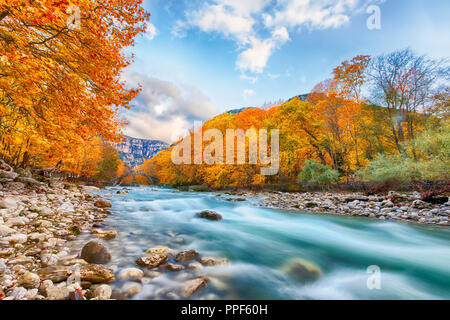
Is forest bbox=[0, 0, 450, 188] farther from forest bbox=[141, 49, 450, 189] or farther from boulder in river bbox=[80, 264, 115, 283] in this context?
boulder in river bbox=[80, 264, 115, 283]

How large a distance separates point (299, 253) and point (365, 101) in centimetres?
1688

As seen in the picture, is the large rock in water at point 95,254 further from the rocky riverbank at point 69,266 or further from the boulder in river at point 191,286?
the boulder in river at point 191,286

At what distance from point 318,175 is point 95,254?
1632 centimetres

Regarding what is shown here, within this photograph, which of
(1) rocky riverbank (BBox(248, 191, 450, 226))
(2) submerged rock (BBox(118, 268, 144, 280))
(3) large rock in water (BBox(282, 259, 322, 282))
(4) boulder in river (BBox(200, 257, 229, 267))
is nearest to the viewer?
(2) submerged rock (BBox(118, 268, 144, 280))

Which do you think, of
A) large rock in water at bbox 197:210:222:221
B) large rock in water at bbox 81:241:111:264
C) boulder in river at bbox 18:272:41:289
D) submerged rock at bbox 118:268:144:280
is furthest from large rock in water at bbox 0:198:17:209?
large rock in water at bbox 197:210:222:221

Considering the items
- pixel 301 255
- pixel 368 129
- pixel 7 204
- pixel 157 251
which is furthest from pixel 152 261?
pixel 368 129

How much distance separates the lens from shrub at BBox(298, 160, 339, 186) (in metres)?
14.9

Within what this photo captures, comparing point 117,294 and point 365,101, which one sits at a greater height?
point 365,101

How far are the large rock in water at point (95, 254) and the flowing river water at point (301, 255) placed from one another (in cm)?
19

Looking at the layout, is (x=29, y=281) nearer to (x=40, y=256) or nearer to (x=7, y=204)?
(x=40, y=256)

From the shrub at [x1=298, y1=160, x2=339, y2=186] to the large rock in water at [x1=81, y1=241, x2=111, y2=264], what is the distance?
52.3 ft

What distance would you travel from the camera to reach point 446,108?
438 inches

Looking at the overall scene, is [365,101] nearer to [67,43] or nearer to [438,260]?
[438,260]
